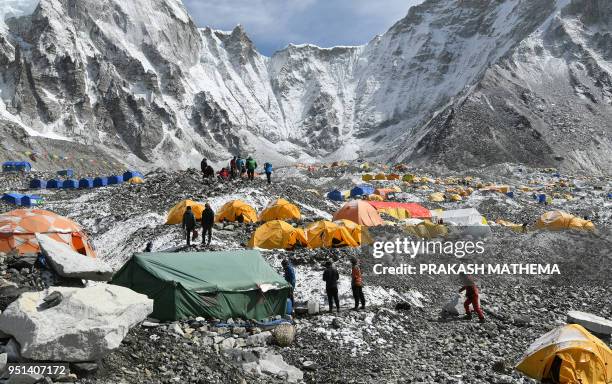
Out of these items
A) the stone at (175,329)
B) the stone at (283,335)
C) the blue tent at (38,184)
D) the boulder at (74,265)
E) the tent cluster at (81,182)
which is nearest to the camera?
the stone at (175,329)

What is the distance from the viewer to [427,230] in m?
27.0

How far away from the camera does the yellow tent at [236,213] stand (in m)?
27.1

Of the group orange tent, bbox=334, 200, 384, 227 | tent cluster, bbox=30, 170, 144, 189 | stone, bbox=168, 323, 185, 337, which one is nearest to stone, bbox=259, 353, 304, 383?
stone, bbox=168, 323, 185, 337

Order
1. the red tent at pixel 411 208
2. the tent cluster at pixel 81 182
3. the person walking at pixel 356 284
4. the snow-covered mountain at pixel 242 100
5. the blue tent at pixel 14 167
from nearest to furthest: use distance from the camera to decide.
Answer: the person walking at pixel 356 284 < the red tent at pixel 411 208 < the tent cluster at pixel 81 182 < the blue tent at pixel 14 167 < the snow-covered mountain at pixel 242 100

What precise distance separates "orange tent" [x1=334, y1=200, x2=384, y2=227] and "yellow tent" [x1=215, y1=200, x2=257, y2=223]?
4524 millimetres

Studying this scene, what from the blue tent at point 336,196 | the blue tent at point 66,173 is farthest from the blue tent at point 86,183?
the blue tent at point 336,196

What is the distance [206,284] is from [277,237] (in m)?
8.54

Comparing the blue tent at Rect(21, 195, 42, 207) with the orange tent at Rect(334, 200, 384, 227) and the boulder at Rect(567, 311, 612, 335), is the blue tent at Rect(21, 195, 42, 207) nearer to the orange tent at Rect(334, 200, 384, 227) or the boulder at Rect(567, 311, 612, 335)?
the orange tent at Rect(334, 200, 384, 227)

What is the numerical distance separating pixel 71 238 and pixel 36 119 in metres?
118

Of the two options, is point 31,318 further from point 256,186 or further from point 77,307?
point 256,186

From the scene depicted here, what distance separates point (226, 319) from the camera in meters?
14.1

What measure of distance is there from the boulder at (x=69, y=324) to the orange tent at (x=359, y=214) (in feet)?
60.6

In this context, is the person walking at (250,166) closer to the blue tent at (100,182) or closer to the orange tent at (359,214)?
the orange tent at (359,214)

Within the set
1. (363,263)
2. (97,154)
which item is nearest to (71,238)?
(363,263)
